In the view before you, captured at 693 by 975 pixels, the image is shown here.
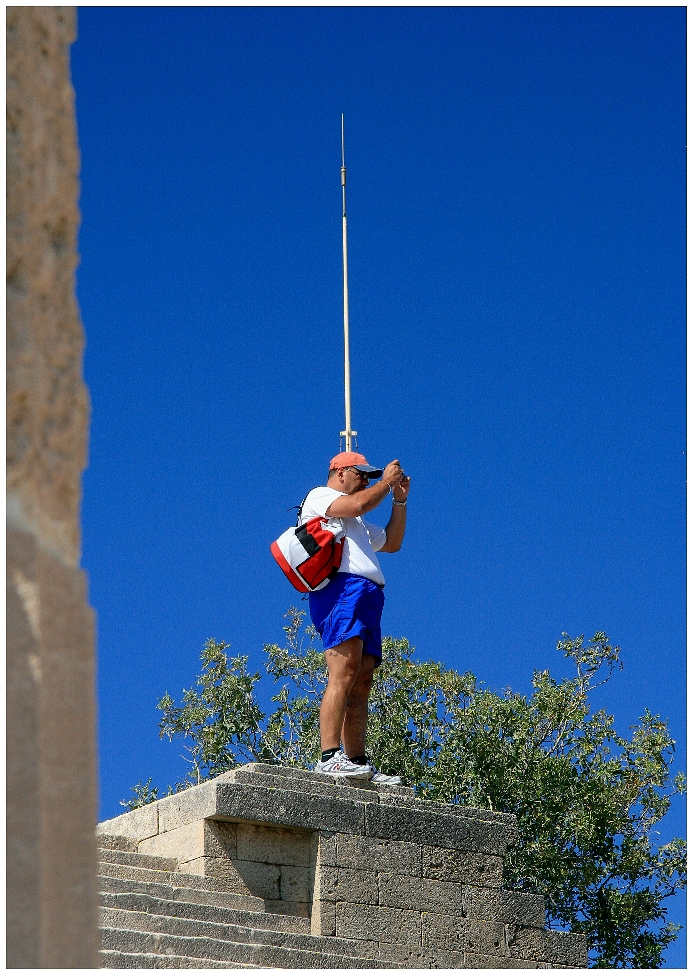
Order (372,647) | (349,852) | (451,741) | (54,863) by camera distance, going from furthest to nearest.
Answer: (451,741), (372,647), (349,852), (54,863)

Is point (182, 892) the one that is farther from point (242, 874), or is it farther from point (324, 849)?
point (324, 849)

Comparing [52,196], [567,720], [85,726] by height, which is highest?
[567,720]

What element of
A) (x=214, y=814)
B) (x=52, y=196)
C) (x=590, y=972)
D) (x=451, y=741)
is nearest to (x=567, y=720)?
(x=451, y=741)

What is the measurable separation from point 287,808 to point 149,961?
1500 mm

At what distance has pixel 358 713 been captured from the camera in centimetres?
772

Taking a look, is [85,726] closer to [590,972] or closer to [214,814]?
[214,814]

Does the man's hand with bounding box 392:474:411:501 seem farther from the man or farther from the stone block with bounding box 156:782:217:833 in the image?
the stone block with bounding box 156:782:217:833

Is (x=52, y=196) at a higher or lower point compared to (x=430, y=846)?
higher

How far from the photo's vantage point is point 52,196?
1.97 meters

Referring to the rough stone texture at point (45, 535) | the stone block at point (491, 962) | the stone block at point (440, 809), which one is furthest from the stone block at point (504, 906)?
the rough stone texture at point (45, 535)

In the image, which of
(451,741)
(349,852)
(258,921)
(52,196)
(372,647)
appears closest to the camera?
(52,196)

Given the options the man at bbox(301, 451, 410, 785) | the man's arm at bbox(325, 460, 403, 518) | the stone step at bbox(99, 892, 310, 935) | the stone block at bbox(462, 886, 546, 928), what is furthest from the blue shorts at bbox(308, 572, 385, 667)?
the stone step at bbox(99, 892, 310, 935)

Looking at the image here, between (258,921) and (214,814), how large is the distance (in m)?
0.55

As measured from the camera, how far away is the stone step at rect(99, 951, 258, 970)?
5.58 m
